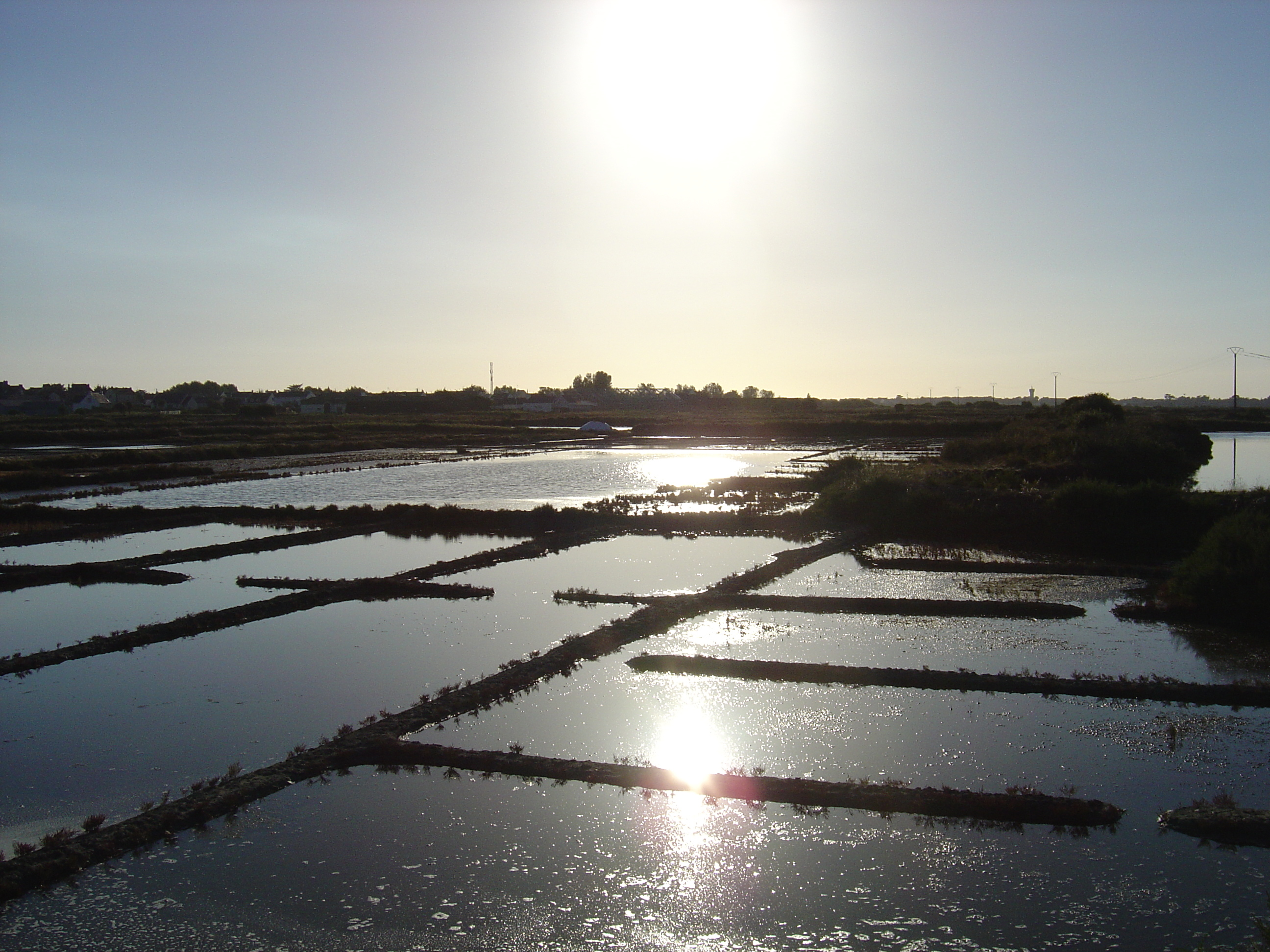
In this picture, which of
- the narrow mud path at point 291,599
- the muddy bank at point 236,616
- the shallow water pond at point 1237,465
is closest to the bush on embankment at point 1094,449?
the shallow water pond at point 1237,465

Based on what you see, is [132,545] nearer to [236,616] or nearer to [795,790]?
[236,616]

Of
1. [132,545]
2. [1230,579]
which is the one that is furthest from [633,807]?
[132,545]

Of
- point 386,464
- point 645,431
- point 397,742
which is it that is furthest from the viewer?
point 645,431

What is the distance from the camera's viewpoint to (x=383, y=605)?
40.9 ft

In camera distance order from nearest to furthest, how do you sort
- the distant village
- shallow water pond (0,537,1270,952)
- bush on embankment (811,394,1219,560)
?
1. shallow water pond (0,537,1270,952)
2. bush on embankment (811,394,1219,560)
3. the distant village

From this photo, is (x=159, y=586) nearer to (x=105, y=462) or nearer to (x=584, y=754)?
(x=584, y=754)

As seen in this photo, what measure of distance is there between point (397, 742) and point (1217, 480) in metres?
30.1

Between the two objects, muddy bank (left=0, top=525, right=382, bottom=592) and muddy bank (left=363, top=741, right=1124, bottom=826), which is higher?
muddy bank (left=0, top=525, right=382, bottom=592)

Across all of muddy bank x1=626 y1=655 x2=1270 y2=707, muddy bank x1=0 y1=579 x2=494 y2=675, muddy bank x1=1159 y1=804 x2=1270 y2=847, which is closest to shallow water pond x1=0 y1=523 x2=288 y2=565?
muddy bank x1=0 y1=579 x2=494 y2=675

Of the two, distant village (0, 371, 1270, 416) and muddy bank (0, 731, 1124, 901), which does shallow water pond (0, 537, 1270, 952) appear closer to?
muddy bank (0, 731, 1124, 901)

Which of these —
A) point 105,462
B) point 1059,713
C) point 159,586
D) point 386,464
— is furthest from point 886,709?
point 105,462

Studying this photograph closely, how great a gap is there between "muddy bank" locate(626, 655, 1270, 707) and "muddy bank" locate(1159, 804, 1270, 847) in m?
2.55

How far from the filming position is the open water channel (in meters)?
4.82

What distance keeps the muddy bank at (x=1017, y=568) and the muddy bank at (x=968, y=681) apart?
6269 mm
